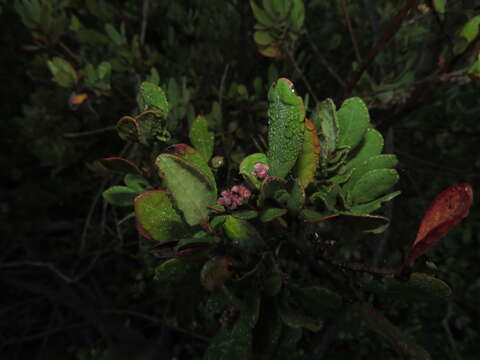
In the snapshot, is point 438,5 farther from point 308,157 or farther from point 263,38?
point 308,157

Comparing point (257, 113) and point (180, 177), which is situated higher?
point (180, 177)

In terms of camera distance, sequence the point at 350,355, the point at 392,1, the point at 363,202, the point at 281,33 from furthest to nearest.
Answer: the point at 350,355 < the point at 392,1 < the point at 281,33 < the point at 363,202

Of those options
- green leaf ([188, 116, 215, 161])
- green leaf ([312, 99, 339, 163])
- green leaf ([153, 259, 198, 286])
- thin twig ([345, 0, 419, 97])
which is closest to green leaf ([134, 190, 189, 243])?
green leaf ([153, 259, 198, 286])

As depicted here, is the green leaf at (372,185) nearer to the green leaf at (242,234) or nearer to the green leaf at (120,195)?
the green leaf at (242,234)

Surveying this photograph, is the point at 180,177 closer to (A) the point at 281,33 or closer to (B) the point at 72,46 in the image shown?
(A) the point at 281,33

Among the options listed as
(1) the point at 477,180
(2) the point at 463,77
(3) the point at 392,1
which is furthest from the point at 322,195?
(1) the point at 477,180

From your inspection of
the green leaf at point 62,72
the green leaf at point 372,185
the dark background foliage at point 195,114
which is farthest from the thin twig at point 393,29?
the green leaf at point 62,72
